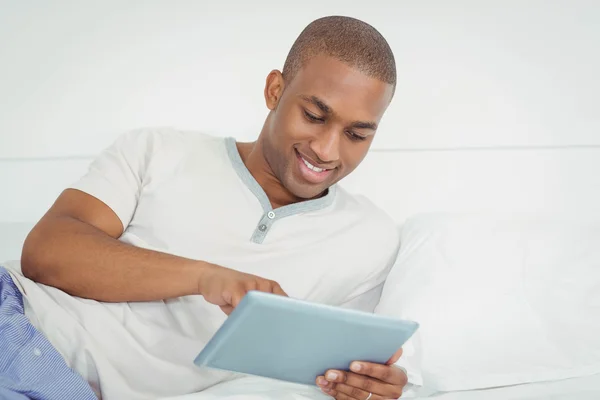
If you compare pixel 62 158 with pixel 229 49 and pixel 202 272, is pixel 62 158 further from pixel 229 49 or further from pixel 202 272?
pixel 202 272

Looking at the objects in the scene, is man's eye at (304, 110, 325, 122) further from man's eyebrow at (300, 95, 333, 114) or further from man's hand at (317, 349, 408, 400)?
man's hand at (317, 349, 408, 400)

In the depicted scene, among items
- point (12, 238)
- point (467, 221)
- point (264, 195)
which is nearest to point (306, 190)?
point (264, 195)

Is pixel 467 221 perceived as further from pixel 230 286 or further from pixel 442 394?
pixel 230 286

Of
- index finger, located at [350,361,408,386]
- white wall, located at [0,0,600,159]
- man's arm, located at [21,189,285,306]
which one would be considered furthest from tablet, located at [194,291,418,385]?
white wall, located at [0,0,600,159]

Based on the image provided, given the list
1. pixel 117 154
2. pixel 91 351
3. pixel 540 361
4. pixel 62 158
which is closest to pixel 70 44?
pixel 62 158

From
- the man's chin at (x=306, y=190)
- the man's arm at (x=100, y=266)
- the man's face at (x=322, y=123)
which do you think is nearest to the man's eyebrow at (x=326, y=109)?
the man's face at (x=322, y=123)

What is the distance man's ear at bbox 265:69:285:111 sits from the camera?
5.16 feet

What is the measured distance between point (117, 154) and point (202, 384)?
1.56ft

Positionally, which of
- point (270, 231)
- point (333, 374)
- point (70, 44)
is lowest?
point (333, 374)

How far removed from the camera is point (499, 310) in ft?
4.71

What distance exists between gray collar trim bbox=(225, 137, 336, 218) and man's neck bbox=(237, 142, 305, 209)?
1.4 inches

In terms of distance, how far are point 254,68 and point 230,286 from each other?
100cm

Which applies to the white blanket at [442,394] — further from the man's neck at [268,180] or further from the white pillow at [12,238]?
the white pillow at [12,238]

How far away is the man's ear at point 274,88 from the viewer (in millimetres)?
1571
